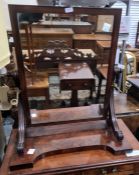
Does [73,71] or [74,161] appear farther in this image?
[73,71]

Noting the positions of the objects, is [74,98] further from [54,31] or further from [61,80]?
[54,31]

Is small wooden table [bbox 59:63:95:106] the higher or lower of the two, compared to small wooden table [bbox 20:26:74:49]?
lower

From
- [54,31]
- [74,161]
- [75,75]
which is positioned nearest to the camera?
[74,161]

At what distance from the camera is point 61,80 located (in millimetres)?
1198

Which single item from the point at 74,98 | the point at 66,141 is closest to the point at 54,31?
the point at 74,98

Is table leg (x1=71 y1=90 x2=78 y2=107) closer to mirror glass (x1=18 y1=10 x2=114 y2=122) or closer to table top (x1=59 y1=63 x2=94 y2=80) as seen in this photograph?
mirror glass (x1=18 y1=10 x2=114 y2=122)

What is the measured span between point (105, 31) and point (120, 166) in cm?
71

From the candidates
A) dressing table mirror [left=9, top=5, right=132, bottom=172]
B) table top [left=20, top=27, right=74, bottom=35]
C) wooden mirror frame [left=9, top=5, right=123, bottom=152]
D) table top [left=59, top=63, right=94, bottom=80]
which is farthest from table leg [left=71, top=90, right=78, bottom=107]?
table top [left=20, top=27, right=74, bottom=35]

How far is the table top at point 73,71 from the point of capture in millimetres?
1171

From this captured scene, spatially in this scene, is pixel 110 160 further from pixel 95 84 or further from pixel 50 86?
pixel 50 86

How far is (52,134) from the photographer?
105 centimetres

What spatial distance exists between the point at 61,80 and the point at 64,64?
0.10 meters

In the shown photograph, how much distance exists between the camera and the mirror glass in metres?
1.09

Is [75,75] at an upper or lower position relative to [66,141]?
upper
